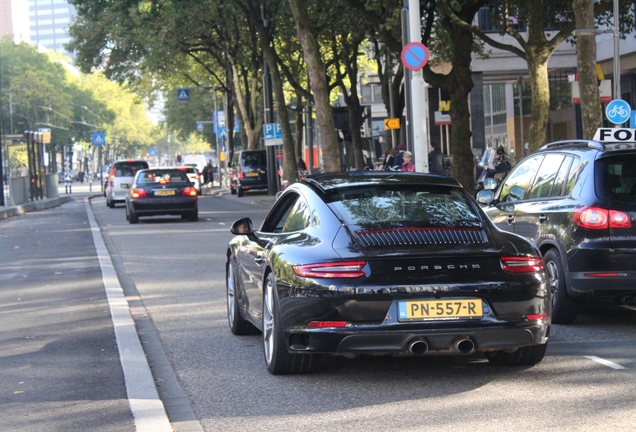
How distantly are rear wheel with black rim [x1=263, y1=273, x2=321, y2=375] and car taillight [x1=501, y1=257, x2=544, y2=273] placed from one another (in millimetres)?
1395

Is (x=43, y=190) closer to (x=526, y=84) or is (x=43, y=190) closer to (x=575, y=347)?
(x=526, y=84)

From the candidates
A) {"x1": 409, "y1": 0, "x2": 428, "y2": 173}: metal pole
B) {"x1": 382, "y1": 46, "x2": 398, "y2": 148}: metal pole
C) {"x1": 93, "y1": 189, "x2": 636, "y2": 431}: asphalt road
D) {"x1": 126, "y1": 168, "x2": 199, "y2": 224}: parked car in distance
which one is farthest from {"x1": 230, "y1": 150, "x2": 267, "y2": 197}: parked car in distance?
{"x1": 93, "y1": 189, "x2": 636, "y2": 431}: asphalt road

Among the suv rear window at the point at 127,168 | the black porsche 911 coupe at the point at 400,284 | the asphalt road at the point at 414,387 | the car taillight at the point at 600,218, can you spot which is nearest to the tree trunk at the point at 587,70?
the asphalt road at the point at 414,387

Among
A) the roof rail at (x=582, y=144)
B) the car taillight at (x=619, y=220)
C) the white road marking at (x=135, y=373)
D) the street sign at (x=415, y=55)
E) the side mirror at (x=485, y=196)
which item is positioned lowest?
the white road marking at (x=135, y=373)

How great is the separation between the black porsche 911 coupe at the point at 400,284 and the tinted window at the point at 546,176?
8.75 ft

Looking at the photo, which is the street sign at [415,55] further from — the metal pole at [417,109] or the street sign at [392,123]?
the street sign at [392,123]

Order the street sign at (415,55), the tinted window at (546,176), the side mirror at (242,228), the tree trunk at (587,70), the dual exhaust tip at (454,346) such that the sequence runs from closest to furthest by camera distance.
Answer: the dual exhaust tip at (454,346), the side mirror at (242,228), the tinted window at (546,176), the street sign at (415,55), the tree trunk at (587,70)

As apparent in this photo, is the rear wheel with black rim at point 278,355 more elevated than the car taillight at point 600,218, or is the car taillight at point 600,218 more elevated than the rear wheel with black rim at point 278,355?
the car taillight at point 600,218

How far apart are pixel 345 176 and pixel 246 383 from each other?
5.71 feet

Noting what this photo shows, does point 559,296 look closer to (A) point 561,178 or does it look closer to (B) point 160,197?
(A) point 561,178

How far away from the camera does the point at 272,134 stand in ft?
138

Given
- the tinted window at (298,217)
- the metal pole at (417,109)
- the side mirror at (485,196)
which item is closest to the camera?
the tinted window at (298,217)

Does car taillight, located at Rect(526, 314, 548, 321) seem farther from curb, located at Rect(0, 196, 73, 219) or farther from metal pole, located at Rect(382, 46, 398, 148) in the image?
curb, located at Rect(0, 196, 73, 219)

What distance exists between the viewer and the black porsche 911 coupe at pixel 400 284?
21.8 feet
